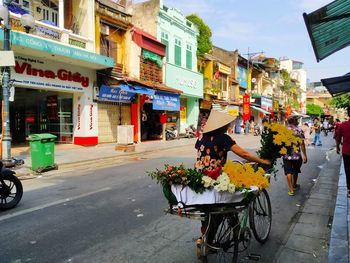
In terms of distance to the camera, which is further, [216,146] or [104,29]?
[104,29]

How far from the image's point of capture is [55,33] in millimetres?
15930

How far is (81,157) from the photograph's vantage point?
555 inches

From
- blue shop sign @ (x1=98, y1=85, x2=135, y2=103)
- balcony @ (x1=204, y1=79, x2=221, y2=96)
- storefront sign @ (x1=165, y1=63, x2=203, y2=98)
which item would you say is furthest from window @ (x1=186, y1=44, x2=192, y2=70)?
blue shop sign @ (x1=98, y1=85, x2=135, y2=103)

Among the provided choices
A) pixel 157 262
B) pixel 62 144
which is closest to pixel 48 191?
pixel 157 262

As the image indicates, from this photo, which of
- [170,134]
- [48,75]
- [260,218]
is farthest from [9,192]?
[170,134]

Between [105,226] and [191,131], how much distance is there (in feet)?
78.8

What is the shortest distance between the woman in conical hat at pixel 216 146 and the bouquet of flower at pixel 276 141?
468 millimetres

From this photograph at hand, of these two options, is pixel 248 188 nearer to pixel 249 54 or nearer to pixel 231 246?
pixel 231 246

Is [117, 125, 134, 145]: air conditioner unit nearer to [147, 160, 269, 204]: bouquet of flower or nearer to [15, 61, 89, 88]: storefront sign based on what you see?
[15, 61, 89, 88]: storefront sign

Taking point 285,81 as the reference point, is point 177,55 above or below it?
below

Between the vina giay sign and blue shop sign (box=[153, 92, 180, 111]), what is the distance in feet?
18.7

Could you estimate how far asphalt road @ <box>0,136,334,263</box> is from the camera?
427cm

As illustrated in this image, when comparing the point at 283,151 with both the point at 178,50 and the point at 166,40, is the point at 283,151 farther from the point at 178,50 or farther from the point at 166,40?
the point at 178,50

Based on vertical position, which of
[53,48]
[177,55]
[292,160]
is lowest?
[292,160]
